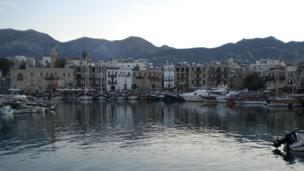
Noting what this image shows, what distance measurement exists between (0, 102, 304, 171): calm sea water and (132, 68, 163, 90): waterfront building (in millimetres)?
96864

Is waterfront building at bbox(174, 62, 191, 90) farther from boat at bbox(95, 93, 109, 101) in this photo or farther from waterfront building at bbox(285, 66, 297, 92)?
boat at bbox(95, 93, 109, 101)

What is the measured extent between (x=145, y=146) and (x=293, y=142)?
447 inches

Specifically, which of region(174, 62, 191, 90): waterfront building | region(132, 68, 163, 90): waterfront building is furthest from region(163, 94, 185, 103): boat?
region(174, 62, 191, 90): waterfront building

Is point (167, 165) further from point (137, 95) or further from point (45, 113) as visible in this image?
point (137, 95)

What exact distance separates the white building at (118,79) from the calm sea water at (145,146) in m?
91.6

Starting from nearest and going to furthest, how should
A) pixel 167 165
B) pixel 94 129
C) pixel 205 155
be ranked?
pixel 167 165 → pixel 205 155 → pixel 94 129

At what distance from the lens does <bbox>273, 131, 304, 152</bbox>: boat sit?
34594 millimetres

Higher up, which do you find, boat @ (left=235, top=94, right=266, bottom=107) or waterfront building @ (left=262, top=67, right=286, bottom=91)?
waterfront building @ (left=262, top=67, right=286, bottom=91)

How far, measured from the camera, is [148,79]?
155000mm

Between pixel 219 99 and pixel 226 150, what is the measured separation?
74.2 meters

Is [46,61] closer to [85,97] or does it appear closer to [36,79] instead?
Answer: [36,79]

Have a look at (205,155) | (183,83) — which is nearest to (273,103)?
(205,155)

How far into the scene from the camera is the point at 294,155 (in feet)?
111

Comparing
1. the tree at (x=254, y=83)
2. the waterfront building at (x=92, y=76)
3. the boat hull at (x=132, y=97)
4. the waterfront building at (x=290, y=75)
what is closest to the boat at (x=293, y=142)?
the boat hull at (x=132, y=97)
